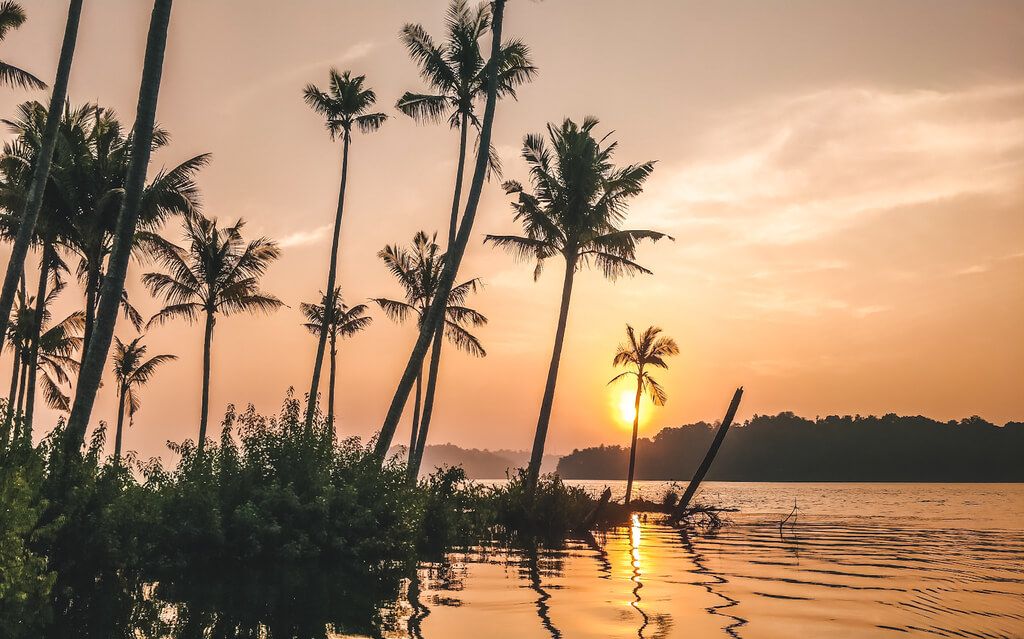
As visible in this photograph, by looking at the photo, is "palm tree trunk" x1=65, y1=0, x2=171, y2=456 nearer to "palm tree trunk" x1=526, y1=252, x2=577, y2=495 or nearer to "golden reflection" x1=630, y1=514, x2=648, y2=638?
"golden reflection" x1=630, y1=514, x2=648, y2=638

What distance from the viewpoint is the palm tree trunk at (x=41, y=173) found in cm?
1720

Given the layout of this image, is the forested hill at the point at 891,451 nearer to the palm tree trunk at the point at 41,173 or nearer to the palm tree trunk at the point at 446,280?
the palm tree trunk at the point at 446,280

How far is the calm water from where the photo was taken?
8.02 metres

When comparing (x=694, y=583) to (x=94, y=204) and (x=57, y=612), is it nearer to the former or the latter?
(x=57, y=612)

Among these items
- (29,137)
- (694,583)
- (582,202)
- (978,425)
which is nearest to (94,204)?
(29,137)

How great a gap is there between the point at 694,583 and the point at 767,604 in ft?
7.78

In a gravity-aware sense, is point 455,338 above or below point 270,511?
above

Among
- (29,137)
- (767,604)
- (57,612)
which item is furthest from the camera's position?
(29,137)

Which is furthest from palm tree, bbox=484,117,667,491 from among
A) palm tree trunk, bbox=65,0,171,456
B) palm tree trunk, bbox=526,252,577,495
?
palm tree trunk, bbox=65,0,171,456

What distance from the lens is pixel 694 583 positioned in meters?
12.0

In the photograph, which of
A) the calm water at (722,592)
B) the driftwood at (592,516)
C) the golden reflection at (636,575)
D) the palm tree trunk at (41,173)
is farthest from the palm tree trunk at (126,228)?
the driftwood at (592,516)

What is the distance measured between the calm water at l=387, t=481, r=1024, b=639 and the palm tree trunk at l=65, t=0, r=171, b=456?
22.4 feet

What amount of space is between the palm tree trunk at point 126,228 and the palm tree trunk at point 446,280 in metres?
7.29

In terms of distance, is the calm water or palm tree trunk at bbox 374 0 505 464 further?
palm tree trunk at bbox 374 0 505 464
